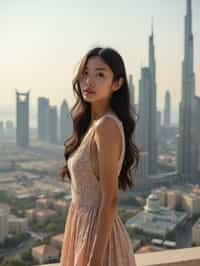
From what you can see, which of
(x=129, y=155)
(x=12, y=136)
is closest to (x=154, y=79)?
(x=12, y=136)

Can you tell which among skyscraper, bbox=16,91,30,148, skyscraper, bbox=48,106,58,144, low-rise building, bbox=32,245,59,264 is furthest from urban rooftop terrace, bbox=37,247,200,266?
skyscraper, bbox=48,106,58,144

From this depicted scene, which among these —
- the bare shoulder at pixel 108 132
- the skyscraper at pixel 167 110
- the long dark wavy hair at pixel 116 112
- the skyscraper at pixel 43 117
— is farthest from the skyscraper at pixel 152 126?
the bare shoulder at pixel 108 132

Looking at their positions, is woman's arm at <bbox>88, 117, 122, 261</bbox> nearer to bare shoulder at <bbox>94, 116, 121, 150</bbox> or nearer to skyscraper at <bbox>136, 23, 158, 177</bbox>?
bare shoulder at <bbox>94, 116, 121, 150</bbox>

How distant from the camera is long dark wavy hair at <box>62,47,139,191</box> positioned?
58 centimetres

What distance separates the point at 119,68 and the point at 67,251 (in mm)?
→ 316

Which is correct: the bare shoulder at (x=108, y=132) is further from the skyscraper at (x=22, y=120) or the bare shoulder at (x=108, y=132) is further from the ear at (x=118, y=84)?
the skyscraper at (x=22, y=120)

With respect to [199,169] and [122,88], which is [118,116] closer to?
[122,88]

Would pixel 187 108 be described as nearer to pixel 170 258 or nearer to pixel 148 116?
pixel 148 116

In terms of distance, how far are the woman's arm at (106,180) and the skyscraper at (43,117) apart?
15165mm

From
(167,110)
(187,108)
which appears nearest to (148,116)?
(187,108)

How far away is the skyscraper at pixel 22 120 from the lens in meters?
14.0

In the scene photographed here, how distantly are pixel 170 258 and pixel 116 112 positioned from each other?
545 mm

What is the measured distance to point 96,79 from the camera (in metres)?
0.57

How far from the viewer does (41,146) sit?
51.1 feet
